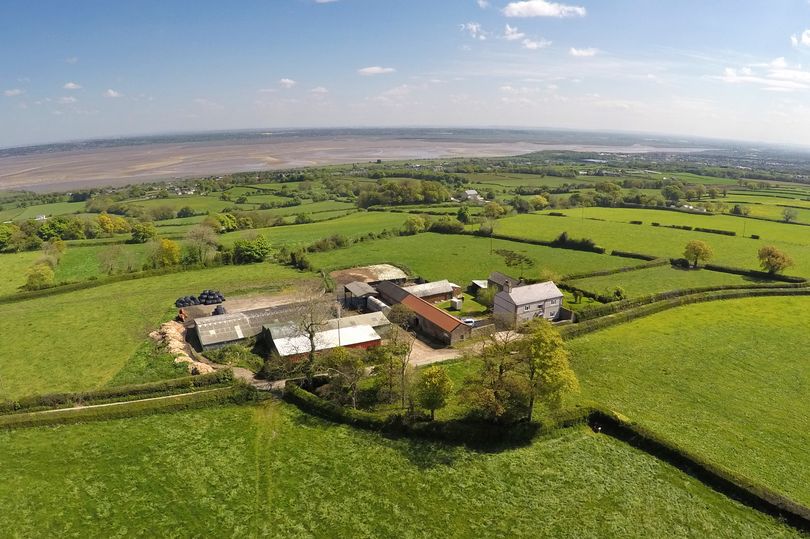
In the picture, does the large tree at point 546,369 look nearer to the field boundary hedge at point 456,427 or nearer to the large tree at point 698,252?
the field boundary hedge at point 456,427

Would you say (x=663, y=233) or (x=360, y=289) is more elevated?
(x=663, y=233)

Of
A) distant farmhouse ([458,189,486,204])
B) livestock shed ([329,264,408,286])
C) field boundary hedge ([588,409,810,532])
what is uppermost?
distant farmhouse ([458,189,486,204])

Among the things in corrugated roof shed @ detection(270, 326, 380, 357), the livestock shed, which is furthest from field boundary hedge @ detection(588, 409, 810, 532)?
the livestock shed

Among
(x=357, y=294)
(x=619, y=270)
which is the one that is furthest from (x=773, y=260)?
(x=357, y=294)

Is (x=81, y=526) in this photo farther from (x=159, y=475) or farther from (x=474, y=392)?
(x=474, y=392)

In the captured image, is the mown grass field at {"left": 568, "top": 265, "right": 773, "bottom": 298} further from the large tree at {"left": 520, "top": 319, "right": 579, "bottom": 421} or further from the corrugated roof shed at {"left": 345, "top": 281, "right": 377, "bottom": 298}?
the large tree at {"left": 520, "top": 319, "right": 579, "bottom": 421}

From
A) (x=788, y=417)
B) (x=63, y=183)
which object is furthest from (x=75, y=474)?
(x=63, y=183)

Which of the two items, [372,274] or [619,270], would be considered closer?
[372,274]

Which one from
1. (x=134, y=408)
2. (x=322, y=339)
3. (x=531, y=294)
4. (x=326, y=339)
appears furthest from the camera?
(x=531, y=294)

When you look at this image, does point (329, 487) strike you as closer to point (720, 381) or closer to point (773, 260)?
point (720, 381)
